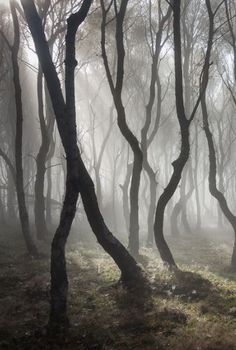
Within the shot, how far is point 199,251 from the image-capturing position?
19766 mm

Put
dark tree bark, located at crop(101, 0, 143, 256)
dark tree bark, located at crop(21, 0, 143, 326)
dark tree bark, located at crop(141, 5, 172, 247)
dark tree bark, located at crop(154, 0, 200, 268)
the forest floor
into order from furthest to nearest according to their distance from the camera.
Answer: dark tree bark, located at crop(141, 5, 172, 247) → dark tree bark, located at crop(101, 0, 143, 256) → dark tree bark, located at crop(154, 0, 200, 268) → dark tree bark, located at crop(21, 0, 143, 326) → the forest floor

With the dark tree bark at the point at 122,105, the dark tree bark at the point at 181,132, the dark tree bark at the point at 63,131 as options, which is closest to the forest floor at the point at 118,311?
the dark tree bark at the point at 63,131

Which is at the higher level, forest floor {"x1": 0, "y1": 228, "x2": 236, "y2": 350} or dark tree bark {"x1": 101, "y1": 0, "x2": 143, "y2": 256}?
dark tree bark {"x1": 101, "y1": 0, "x2": 143, "y2": 256}

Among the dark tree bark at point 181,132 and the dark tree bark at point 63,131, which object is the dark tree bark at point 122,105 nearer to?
the dark tree bark at point 181,132

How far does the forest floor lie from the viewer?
294 inches

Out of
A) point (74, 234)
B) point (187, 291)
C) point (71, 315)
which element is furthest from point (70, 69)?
point (74, 234)

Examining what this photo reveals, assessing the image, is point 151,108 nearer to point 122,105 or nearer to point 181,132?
point 122,105

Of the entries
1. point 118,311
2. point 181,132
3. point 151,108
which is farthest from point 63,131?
point 151,108

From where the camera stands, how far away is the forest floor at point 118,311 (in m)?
7.46

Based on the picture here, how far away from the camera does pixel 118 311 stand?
29.5 feet

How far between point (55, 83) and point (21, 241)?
1154 centimetres

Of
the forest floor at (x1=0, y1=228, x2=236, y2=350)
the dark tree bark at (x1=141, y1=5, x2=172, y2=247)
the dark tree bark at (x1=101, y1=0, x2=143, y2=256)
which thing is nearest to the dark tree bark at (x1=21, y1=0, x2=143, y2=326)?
the forest floor at (x1=0, y1=228, x2=236, y2=350)

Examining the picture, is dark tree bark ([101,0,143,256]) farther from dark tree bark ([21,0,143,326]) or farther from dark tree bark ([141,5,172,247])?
dark tree bark ([21,0,143,326])

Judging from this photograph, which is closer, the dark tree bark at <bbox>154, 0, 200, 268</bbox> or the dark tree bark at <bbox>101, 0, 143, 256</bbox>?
the dark tree bark at <bbox>154, 0, 200, 268</bbox>
